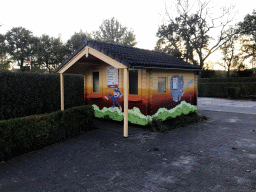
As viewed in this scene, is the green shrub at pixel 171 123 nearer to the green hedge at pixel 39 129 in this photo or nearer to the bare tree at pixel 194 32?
the green hedge at pixel 39 129

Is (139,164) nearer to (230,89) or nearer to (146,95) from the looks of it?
(146,95)

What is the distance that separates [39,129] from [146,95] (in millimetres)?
4279

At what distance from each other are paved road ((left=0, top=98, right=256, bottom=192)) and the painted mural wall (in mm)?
1405

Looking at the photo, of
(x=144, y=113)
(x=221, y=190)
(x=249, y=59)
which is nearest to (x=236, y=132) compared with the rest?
(x=144, y=113)

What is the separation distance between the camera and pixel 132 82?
342 inches

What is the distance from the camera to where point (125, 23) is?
52750mm

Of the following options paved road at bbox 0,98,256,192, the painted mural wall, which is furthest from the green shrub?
paved road at bbox 0,98,256,192

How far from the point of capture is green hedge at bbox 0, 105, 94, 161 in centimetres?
520

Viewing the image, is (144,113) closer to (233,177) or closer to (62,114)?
(62,114)

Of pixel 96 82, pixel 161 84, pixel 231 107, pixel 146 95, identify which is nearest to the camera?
pixel 146 95

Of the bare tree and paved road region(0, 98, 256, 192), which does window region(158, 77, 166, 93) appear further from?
the bare tree

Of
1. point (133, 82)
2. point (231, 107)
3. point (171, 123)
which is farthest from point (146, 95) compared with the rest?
point (231, 107)

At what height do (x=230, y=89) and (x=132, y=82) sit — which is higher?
Result: (x=132, y=82)

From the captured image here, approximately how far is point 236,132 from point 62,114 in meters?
6.86
